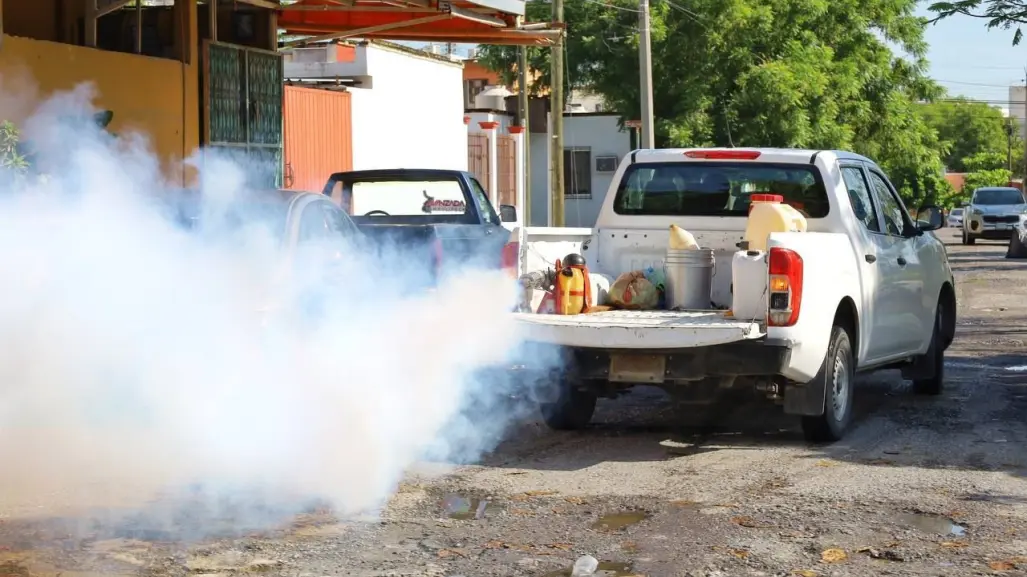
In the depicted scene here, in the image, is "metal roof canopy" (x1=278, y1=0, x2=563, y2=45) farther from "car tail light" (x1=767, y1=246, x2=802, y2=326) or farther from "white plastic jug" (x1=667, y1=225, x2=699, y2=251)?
"car tail light" (x1=767, y1=246, x2=802, y2=326)

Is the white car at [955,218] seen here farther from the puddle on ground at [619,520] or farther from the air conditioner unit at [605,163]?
the puddle on ground at [619,520]

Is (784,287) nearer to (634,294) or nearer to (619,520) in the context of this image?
(634,294)

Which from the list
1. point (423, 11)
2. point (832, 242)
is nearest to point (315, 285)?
point (832, 242)

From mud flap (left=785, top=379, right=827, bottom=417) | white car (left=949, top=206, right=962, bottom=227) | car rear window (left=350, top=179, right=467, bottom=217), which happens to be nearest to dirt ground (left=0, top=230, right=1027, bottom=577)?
mud flap (left=785, top=379, right=827, bottom=417)

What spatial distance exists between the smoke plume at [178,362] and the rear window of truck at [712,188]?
1.88 meters

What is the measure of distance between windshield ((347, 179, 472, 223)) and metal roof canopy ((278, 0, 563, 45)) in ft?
6.39

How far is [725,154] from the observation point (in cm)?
980

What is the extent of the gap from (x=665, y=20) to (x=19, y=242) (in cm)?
3035

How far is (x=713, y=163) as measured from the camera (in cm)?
989

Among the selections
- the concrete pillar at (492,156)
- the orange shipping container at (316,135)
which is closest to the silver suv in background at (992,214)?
the concrete pillar at (492,156)

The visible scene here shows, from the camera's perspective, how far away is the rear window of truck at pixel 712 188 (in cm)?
965

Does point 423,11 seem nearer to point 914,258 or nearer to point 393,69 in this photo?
point 914,258

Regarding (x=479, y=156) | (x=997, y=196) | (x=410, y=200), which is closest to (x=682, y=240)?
(x=410, y=200)

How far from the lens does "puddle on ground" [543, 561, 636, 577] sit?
19.2 feet
